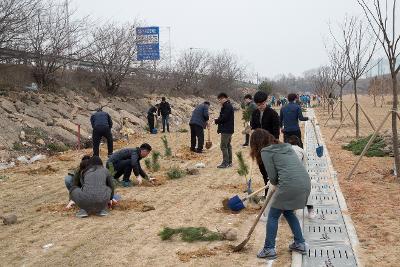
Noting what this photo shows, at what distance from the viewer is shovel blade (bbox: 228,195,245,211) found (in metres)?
6.71

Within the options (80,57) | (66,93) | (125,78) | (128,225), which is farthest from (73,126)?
(128,225)

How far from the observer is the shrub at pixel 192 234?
5.84 meters

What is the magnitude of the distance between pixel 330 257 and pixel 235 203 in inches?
73.3

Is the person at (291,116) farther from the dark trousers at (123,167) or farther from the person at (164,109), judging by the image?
the person at (164,109)

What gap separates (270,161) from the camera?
496cm

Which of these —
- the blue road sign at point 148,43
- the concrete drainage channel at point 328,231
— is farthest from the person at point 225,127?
the blue road sign at point 148,43

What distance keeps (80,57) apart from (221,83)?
3016 centimetres

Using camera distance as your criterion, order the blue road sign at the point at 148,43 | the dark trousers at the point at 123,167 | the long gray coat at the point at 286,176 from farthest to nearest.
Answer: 1. the blue road sign at the point at 148,43
2. the dark trousers at the point at 123,167
3. the long gray coat at the point at 286,176

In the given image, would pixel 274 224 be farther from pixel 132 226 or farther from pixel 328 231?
pixel 132 226

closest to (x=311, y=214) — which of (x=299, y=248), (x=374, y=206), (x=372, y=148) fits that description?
(x=374, y=206)

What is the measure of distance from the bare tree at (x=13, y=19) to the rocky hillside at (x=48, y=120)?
2044 mm

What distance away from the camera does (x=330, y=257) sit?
512cm

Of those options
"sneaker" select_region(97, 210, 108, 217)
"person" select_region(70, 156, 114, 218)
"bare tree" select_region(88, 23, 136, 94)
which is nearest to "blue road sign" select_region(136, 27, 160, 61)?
"bare tree" select_region(88, 23, 136, 94)

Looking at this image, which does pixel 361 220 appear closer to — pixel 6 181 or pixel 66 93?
pixel 6 181
